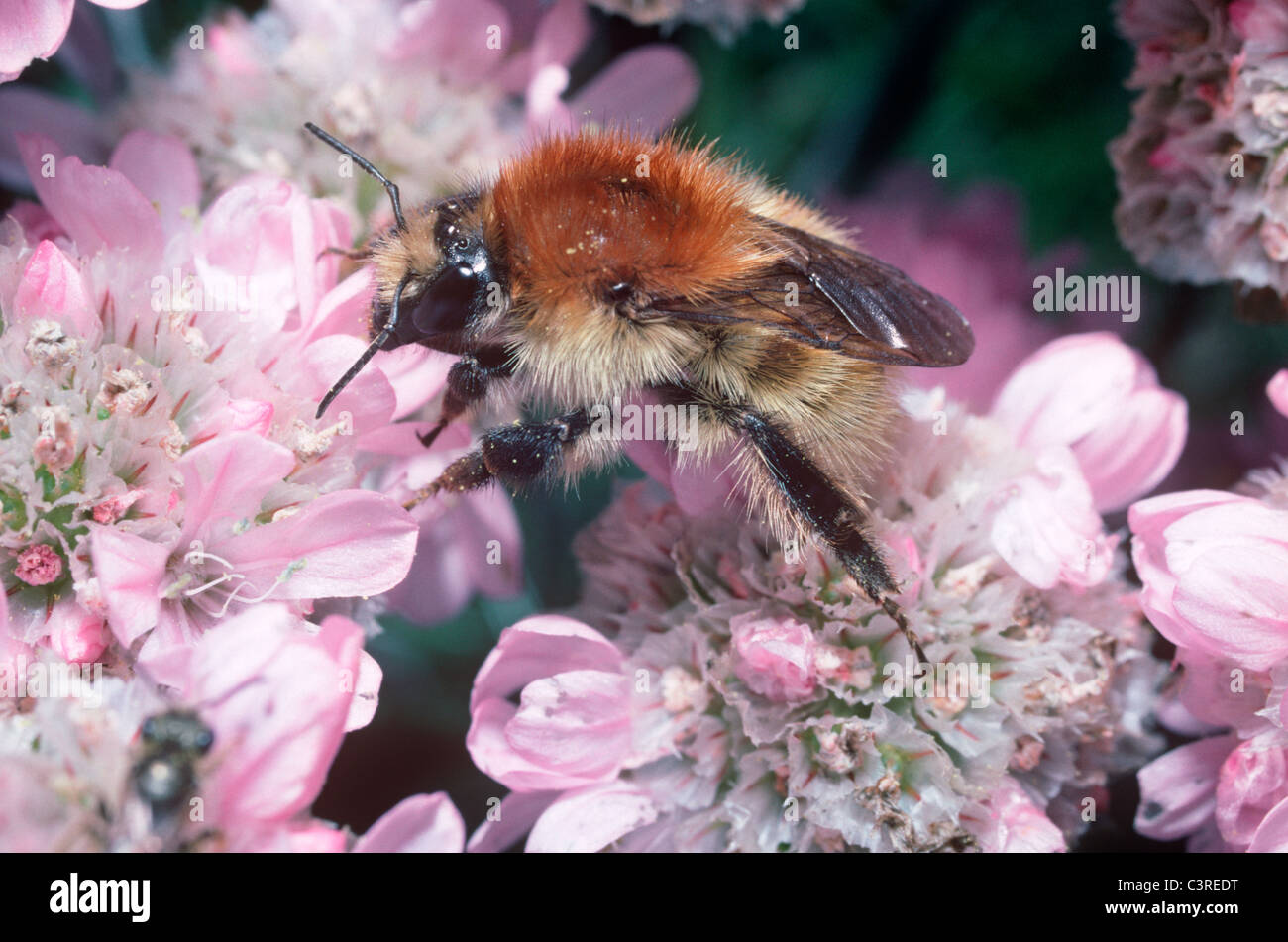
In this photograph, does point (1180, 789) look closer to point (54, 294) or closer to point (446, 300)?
point (446, 300)

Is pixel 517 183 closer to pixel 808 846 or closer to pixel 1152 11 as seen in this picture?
pixel 808 846

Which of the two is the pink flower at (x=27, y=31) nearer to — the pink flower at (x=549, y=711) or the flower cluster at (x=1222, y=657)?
the pink flower at (x=549, y=711)

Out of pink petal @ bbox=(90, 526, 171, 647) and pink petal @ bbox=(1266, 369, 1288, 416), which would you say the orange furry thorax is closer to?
pink petal @ bbox=(90, 526, 171, 647)

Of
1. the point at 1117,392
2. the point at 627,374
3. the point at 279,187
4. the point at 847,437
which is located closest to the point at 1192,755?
the point at 1117,392

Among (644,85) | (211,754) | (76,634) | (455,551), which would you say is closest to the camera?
(211,754)

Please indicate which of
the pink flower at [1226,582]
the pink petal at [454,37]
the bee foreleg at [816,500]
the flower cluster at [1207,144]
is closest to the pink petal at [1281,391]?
the pink flower at [1226,582]

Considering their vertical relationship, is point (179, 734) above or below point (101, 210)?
below

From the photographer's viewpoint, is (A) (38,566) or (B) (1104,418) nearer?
(A) (38,566)

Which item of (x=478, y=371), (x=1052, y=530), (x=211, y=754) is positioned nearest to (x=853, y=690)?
(x=1052, y=530)
